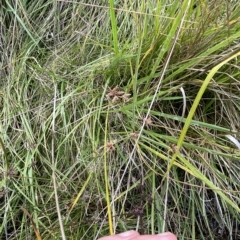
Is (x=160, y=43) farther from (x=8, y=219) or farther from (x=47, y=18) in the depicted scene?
(x=8, y=219)

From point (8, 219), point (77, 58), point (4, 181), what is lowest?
point (8, 219)

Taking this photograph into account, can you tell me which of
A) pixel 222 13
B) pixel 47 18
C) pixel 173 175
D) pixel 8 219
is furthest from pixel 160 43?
pixel 8 219

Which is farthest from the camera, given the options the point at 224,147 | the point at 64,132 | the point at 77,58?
the point at 77,58

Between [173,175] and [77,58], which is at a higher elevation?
[77,58]

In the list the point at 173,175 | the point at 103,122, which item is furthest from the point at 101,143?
the point at 173,175

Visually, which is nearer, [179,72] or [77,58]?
[179,72]

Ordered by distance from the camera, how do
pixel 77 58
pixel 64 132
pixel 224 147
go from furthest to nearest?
1. pixel 77 58
2. pixel 64 132
3. pixel 224 147
